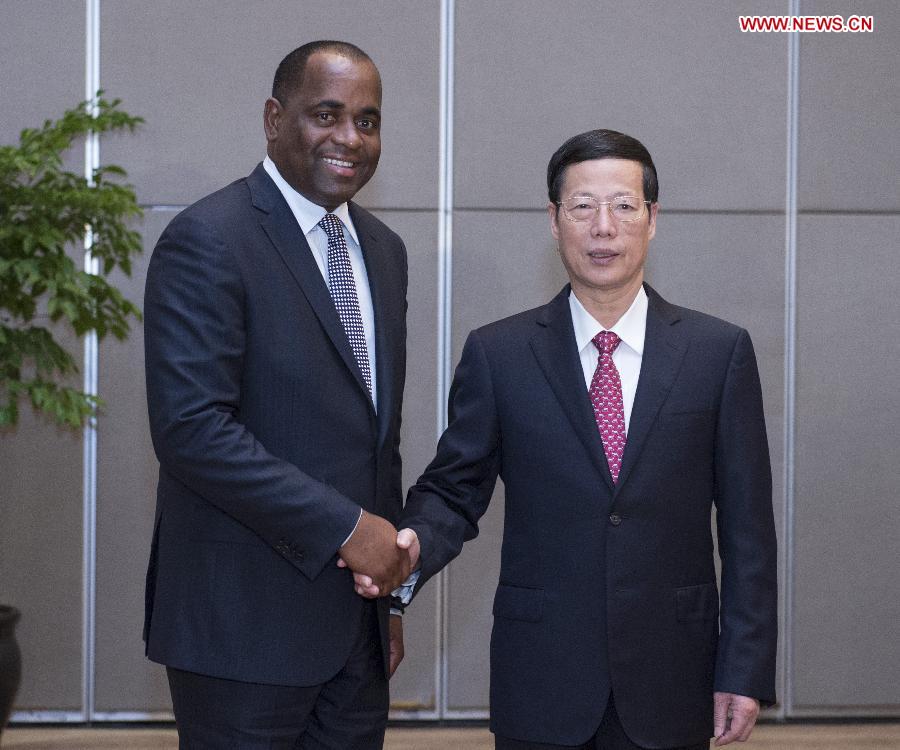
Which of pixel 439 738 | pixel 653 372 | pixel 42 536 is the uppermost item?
pixel 653 372

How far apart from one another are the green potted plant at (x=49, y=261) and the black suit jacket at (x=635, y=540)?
61.4 inches

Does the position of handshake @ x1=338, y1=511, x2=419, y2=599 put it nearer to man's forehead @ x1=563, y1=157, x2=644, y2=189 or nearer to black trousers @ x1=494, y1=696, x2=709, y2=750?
black trousers @ x1=494, y1=696, x2=709, y2=750

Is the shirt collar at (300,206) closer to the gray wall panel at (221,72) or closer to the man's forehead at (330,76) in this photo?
the man's forehead at (330,76)

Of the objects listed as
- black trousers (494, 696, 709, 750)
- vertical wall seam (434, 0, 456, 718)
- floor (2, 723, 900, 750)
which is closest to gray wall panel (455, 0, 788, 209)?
vertical wall seam (434, 0, 456, 718)

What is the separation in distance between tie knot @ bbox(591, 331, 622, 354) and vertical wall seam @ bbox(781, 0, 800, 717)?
2203 mm

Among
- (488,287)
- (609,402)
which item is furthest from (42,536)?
(609,402)

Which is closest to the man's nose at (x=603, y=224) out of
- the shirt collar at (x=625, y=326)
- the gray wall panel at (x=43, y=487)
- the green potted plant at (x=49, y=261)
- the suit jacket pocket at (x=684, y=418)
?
the shirt collar at (x=625, y=326)

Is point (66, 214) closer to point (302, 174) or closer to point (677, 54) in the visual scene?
point (302, 174)

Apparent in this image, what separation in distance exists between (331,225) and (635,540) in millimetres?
728

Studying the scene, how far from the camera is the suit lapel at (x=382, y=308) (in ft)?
6.20

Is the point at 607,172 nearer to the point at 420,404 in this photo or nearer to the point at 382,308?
the point at 382,308

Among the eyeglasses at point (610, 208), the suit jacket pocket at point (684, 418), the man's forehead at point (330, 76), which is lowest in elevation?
the suit jacket pocket at point (684, 418)

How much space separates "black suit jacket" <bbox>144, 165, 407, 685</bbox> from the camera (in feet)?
5.60

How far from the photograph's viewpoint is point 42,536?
3.82 metres
